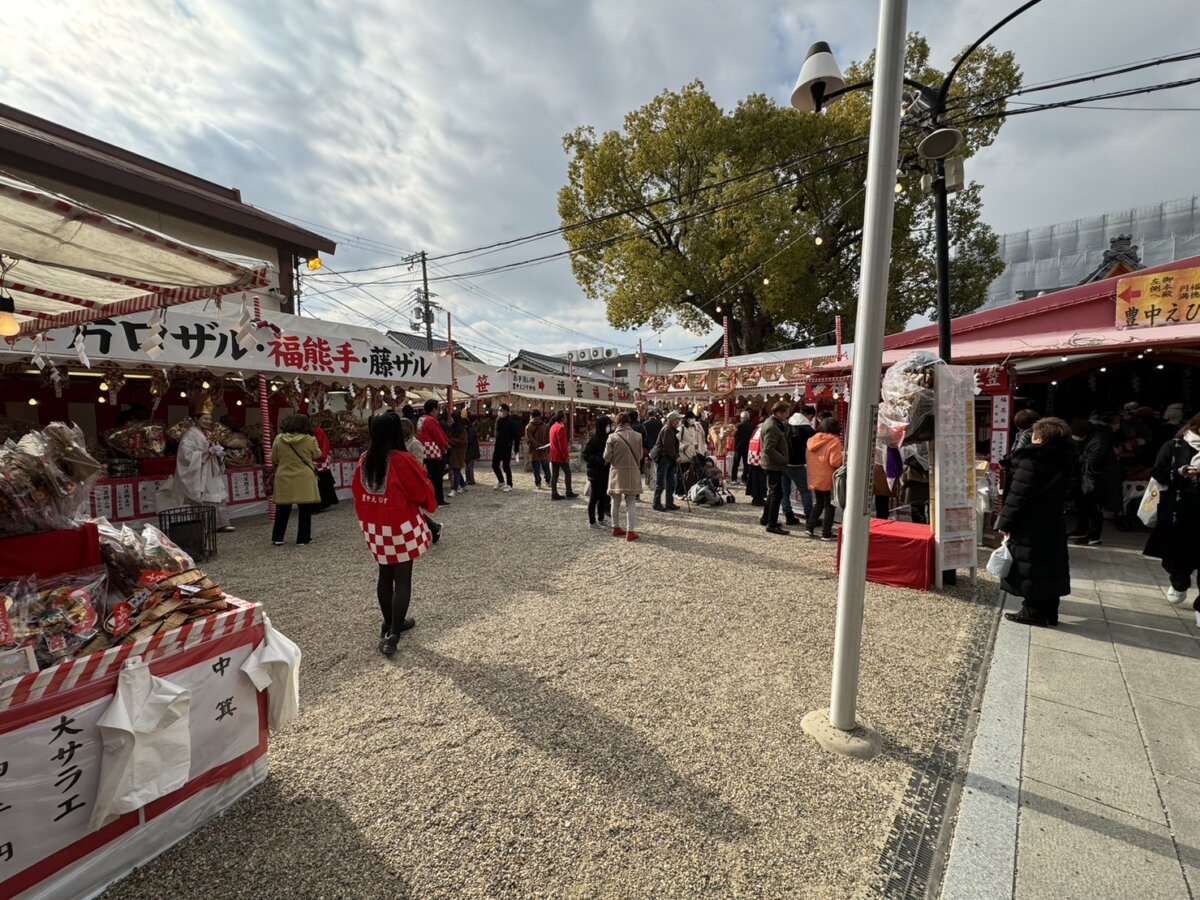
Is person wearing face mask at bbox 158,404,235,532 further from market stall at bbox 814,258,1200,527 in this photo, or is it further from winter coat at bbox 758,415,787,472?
market stall at bbox 814,258,1200,527

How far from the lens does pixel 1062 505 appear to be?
12.6 ft

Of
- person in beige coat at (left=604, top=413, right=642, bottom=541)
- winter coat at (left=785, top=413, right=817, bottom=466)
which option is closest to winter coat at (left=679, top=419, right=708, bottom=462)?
winter coat at (left=785, top=413, right=817, bottom=466)

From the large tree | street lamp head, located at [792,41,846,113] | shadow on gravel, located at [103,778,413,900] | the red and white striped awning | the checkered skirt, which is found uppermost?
the large tree

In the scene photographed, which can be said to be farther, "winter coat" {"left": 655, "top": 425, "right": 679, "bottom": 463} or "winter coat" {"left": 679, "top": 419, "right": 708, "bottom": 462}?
"winter coat" {"left": 679, "top": 419, "right": 708, "bottom": 462}

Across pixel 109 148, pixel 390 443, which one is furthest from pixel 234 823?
pixel 109 148

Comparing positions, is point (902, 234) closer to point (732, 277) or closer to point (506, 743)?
point (732, 277)

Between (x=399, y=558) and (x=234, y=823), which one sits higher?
(x=399, y=558)

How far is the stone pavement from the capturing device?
6.16ft

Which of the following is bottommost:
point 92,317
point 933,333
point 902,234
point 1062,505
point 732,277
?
point 1062,505

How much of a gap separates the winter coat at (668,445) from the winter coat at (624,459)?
5.98 ft

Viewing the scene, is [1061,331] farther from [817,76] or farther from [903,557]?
[817,76]

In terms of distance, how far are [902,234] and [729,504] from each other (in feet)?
48.7

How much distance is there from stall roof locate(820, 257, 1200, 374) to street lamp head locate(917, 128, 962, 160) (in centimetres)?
259

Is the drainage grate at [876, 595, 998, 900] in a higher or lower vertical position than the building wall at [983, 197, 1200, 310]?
lower
